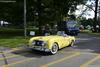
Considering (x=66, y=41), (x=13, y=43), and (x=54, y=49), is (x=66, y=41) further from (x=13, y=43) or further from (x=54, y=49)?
(x=13, y=43)

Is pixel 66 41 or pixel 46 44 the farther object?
pixel 66 41

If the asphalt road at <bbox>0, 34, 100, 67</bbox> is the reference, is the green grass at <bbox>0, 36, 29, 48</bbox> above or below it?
above

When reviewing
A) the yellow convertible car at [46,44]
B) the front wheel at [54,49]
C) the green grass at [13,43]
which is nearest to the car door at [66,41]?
the yellow convertible car at [46,44]

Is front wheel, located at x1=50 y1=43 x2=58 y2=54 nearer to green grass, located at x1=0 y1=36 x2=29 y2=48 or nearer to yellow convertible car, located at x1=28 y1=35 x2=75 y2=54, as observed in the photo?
yellow convertible car, located at x1=28 y1=35 x2=75 y2=54

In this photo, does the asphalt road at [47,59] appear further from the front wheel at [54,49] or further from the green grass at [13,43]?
the green grass at [13,43]

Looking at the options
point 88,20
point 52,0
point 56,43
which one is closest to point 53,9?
point 52,0

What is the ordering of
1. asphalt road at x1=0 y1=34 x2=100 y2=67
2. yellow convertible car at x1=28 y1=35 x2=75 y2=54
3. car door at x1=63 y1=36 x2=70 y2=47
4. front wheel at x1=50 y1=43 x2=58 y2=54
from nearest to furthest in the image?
1. asphalt road at x1=0 y1=34 x2=100 y2=67
2. yellow convertible car at x1=28 y1=35 x2=75 y2=54
3. front wheel at x1=50 y1=43 x2=58 y2=54
4. car door at x1=63 y1=36 x2=70 y2=47

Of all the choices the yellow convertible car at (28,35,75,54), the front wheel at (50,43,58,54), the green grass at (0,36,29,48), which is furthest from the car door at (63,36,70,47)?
the green grass at (0,36,29,48)

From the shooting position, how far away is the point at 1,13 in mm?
29766

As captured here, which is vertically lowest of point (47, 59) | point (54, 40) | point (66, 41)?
point (47, 59)

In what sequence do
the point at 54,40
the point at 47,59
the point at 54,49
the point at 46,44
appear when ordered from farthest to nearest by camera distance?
the point at 54,40, the point at 54,49, the point at 46,44, the point at 47,59

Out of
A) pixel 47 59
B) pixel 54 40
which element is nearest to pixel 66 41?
pixel 54 40

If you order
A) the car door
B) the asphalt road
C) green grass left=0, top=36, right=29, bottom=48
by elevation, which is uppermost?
the car door

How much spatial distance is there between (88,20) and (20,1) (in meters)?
45.4
